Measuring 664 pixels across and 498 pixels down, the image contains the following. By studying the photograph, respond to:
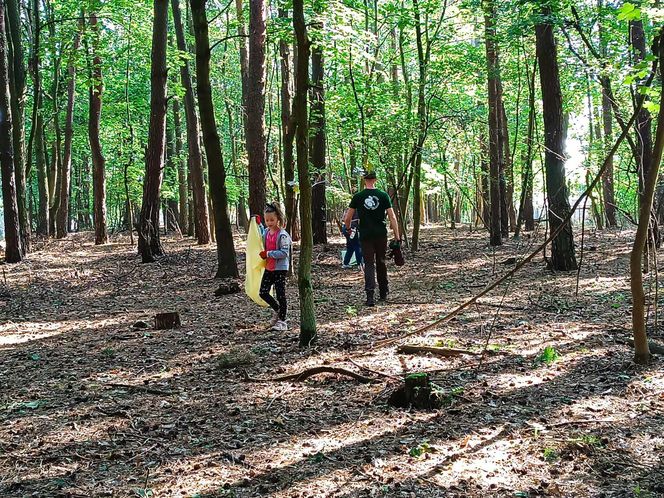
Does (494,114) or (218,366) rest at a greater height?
(494,114)

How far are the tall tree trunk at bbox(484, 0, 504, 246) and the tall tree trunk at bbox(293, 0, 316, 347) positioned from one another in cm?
1074

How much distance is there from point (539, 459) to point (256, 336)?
458 centimetres

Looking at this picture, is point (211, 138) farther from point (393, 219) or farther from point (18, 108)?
point (18, 108)

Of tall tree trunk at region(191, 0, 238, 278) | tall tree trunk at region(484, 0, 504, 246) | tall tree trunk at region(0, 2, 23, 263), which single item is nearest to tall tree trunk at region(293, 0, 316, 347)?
tall tree trunk at region(191, 0, 238, 278)

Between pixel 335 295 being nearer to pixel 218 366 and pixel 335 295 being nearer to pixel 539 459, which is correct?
pixel 218 366

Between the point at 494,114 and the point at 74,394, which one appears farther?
the point at 494,114

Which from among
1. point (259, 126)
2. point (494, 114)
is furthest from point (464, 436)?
point (494, 114)

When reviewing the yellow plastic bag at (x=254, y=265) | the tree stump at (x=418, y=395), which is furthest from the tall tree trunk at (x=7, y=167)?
the tree stump at (x=418, y=395)

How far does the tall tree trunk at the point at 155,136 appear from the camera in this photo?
14641 millimetres

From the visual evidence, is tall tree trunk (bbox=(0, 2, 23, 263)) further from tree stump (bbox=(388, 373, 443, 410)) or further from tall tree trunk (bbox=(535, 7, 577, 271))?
tree stump (bbox=(388, 373, 443, 410))

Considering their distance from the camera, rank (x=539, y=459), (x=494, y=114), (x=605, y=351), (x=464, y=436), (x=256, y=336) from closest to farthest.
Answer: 1. (x=539, y=459)
2. (x=464, y=436)
3. (x=605, y=351)
4. (x=256, y=336)
5. (x=494, y=114)

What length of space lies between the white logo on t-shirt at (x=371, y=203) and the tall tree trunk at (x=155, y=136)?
7800 millimetres

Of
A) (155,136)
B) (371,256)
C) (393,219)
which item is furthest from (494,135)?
(371,256)

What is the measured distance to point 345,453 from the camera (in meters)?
4.19
